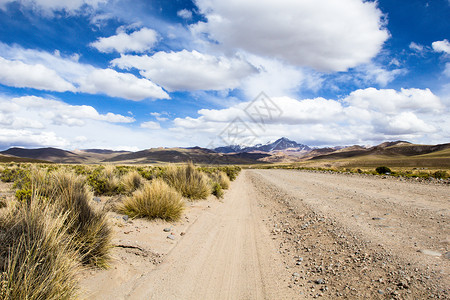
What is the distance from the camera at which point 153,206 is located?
6.78 meters

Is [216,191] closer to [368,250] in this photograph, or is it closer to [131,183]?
[131,183]

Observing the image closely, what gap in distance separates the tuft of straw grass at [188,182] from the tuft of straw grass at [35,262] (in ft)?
23.4

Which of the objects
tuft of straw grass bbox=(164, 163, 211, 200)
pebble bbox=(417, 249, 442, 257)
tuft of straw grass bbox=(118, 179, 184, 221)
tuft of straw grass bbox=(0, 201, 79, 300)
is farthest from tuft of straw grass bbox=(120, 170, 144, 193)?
pebble bbox=(417, 249, 442, 257)

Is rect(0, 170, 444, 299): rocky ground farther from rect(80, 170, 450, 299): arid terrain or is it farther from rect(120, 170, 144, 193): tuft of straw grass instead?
rect(120, 170, 144, 193): tuft of straw grass

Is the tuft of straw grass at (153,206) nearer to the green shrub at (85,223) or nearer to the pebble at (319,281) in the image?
the green shrub at (85,223)

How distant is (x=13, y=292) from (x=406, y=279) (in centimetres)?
465

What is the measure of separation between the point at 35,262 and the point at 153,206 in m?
4.14

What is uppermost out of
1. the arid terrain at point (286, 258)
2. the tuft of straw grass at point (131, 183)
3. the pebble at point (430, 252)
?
the tuft of straw grass at point (131, 183)

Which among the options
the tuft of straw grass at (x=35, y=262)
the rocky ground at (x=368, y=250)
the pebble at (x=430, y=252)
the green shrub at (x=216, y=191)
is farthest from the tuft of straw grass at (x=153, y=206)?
the pebble at (x=430, y=252)

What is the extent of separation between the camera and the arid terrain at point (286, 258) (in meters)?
3.39

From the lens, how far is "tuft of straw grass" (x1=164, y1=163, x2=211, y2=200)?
1055 cm

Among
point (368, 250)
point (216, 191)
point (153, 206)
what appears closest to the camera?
point (368, 250)

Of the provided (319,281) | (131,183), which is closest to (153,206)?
(131,183)

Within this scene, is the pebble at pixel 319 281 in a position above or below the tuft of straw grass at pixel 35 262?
below
